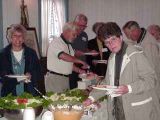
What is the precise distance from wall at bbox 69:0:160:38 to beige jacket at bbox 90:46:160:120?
547 centimetres

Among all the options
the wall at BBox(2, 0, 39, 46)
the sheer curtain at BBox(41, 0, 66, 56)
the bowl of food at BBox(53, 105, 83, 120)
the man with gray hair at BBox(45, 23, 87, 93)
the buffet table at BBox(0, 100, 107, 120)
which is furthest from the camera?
the sheer curtain at BBox(41, 0, 66, 56)

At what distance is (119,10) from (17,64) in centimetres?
499

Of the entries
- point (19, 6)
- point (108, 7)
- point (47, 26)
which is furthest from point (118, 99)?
point (108, 7)

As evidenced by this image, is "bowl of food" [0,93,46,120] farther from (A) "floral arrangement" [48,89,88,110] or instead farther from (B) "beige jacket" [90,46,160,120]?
(B) "beige jacket" [90,46,160,120]

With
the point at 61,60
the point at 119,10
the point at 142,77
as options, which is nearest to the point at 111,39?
the point at 142,77

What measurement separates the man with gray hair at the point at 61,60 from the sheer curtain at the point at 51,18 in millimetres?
2507

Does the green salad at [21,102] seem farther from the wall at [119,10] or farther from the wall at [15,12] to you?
the wall at [119,10]

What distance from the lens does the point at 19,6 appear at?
5.38 meters

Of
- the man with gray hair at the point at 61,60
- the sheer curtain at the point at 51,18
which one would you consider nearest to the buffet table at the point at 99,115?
the man with gray hair at the point at 61,60

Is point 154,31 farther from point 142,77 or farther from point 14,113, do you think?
point 14,113

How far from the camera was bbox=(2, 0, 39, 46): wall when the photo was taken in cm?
496

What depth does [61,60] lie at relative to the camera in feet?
11.9

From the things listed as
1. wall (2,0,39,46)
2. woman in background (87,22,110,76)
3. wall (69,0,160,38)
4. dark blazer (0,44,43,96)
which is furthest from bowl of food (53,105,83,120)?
wall (69,0,160,38)

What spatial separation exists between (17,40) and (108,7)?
16.6 ft
